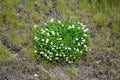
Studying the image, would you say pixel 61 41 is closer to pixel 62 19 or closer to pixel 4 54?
pixel 62 19

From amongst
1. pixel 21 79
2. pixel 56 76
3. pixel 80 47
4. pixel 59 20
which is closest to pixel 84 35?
pixel 80 47

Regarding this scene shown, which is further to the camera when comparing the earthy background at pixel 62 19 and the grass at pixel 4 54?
the grass at pixel 4 54

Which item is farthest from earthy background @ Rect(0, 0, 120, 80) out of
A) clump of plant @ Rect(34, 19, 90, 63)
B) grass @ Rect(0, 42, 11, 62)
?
clump of plant @ Rect(34, 19, 90, 63)

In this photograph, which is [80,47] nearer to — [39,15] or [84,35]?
[84,35]

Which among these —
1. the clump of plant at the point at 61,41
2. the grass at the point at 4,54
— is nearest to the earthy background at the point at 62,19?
the grass at the point at 4,54

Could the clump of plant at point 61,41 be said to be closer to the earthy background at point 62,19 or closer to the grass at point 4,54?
the earthy background at point 62,19

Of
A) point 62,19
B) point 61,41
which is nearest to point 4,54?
point 61,41
